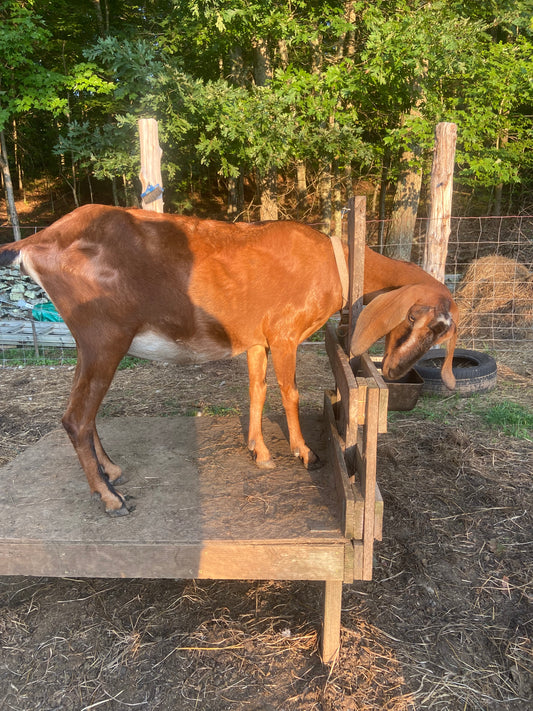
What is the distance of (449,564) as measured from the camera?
305 cm

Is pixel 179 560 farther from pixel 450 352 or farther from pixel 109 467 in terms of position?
pixel 450 352

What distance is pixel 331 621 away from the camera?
7.66 feet

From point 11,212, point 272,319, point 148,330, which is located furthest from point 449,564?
point 11,212

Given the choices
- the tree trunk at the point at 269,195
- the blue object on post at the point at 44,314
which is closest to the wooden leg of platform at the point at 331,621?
the blue object on post at the point at 44,314

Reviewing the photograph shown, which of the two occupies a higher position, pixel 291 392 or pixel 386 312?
pixel 386 312

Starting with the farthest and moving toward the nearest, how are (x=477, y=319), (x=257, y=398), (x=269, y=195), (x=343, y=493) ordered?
(x=269, y=195) → (x=477, y=319) → (x=257, y=398) → (x=343, y=493)

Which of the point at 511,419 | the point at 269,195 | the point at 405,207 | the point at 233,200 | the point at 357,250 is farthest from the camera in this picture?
the point at 233,200

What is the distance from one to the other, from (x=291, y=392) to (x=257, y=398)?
30 centimetres

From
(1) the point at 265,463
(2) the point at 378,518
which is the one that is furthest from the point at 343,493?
(1) the point at 265,463

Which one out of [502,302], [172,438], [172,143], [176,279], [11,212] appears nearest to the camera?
[176,279]

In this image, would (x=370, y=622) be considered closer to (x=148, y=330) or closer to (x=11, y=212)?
(x=148, y=330)

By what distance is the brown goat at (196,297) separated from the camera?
8.86ft

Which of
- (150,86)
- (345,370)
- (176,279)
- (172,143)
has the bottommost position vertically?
(345,370)

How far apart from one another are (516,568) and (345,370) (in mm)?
1733
